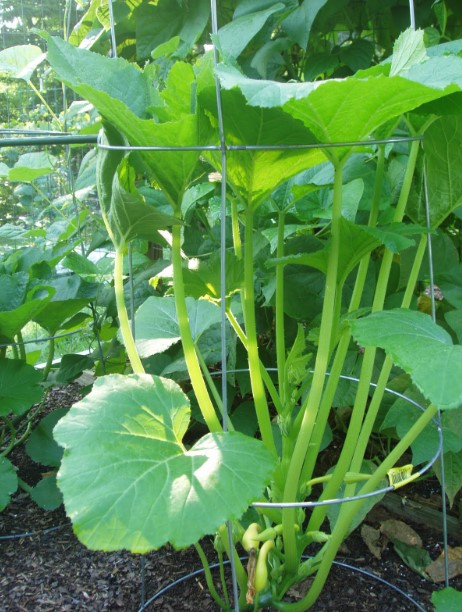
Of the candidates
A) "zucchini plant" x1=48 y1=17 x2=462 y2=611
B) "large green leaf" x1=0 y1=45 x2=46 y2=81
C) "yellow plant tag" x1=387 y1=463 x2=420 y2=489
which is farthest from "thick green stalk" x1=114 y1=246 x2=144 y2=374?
"large green leaf" x1=0 y1=45 x2=46 y2=81

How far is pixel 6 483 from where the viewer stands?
4.95 feet

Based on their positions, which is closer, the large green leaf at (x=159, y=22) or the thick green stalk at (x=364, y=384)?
the thick green stalk at (x=364, y=384)

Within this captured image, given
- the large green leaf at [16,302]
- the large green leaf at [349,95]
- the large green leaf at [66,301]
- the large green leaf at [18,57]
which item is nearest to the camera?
the large green leaf at [349,95]

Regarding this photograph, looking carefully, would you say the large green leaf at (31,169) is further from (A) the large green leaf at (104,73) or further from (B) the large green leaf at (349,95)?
(B) the large green leaf at (349,95)

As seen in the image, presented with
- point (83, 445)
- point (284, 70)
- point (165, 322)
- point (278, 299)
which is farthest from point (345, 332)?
point (284, 70)

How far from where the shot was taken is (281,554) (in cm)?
107

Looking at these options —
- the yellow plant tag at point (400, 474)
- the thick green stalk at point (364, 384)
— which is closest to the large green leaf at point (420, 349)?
the thick green stalk at point (364, 384)

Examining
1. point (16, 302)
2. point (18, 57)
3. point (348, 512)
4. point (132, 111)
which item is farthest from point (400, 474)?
point (18, 57)

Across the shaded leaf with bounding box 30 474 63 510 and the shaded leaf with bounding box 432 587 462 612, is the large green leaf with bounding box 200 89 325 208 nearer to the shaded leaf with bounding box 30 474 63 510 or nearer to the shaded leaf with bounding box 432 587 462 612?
the shaded leaf with bounding box 432 587 462 612

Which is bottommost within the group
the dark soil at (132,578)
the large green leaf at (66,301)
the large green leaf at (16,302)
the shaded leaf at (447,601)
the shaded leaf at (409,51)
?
the dark soil at (132,578)

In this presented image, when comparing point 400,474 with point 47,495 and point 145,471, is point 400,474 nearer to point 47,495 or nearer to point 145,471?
point 145,471

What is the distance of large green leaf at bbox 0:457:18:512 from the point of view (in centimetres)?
149

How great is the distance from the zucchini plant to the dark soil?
0.24 meters

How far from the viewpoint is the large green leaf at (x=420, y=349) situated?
76 cm
